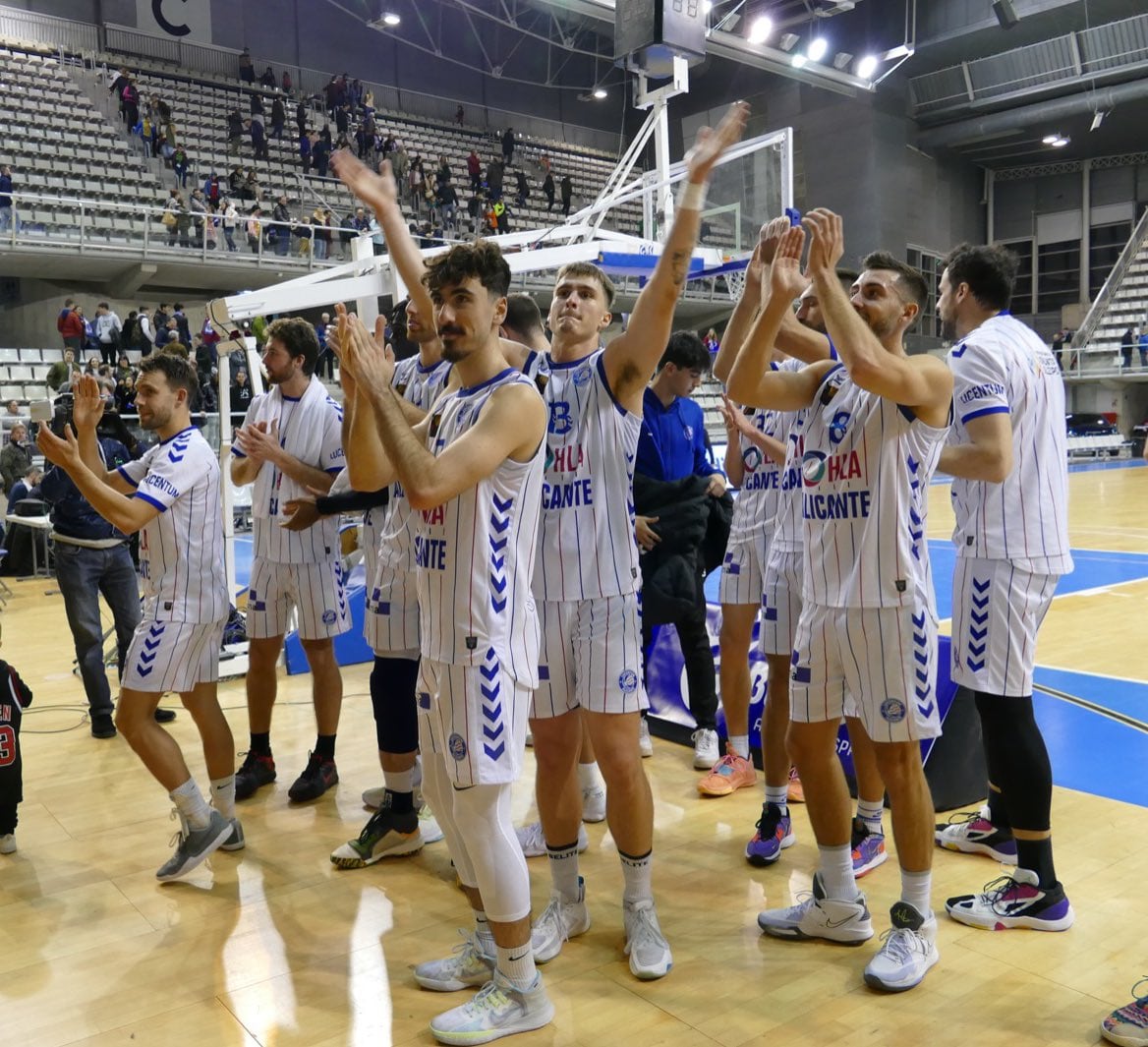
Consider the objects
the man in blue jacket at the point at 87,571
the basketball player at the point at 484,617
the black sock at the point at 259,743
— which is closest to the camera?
the basketball player at the point at 484,617

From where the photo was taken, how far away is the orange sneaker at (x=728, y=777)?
4.64 metres

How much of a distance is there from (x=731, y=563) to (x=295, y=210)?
69.2ft

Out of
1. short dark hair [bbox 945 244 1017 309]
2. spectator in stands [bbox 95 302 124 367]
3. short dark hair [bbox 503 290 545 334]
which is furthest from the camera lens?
spectator in stands [bbox 95 302 124 367]

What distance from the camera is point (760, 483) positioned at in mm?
4641

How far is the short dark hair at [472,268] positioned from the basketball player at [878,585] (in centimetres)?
80

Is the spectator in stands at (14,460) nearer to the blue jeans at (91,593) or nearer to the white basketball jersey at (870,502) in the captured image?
the blue jeans at (91,593)

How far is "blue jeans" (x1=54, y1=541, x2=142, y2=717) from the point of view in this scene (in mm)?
5938

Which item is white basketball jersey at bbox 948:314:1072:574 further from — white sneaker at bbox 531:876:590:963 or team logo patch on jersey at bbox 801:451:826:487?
white sneaker at bbox 531:876:590:963

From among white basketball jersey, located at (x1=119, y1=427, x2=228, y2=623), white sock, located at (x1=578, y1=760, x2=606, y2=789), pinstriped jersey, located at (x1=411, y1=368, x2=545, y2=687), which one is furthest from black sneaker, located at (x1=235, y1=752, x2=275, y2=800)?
pinstriped jersey, located at (x1=411, y1=368, x2=545, y2=687)

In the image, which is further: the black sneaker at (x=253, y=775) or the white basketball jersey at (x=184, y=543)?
the black sneaker at (x=253, y=775)

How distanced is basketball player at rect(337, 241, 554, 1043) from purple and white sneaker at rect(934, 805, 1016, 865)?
194 centimetres

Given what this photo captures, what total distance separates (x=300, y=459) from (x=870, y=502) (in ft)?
9.01

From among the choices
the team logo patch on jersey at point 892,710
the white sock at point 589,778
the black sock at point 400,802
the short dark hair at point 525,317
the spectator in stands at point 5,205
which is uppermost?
the spectator in stands at point 5,205

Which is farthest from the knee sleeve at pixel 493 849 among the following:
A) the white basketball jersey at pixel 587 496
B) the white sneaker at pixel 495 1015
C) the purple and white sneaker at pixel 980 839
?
the purple and white sneaker at pixel 980 839
